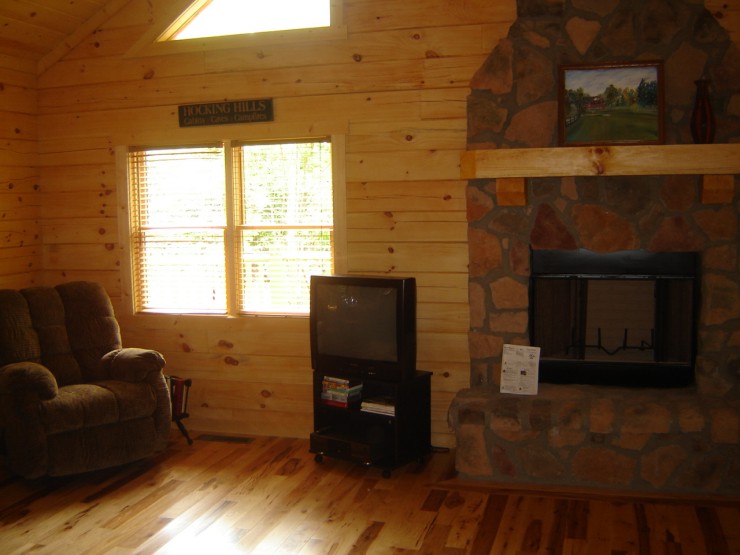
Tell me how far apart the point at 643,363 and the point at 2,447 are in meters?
3.42

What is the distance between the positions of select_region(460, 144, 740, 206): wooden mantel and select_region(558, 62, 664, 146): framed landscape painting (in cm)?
A: 18

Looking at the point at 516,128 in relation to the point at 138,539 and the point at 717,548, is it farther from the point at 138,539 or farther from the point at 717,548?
the point at 138,539

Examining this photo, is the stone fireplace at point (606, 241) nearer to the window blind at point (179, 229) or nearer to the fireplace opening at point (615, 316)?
the fireplace opening at point (615, 316)

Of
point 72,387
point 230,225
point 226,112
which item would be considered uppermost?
point 226,112

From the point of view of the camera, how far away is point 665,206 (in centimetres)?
392

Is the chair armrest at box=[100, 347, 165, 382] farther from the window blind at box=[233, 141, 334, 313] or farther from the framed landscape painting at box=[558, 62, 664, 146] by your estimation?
the framed landscape painting at box=[558, 62, 664, 146]

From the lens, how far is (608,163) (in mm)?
3809

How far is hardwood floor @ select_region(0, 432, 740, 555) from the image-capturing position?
322 centimetres

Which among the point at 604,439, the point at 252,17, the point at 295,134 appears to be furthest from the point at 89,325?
the point at 604,439

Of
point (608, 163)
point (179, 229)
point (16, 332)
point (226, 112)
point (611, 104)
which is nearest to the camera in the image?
point (608, 163)

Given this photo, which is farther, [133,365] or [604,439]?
[133,365]

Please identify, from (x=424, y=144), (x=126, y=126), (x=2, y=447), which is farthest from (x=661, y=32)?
(x=2, y=447)

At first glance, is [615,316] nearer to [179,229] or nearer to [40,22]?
[179,229]

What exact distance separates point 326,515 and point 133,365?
150cm
